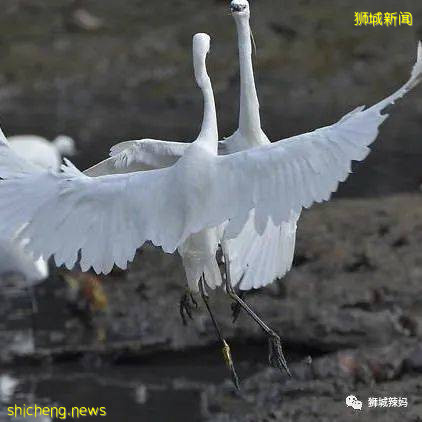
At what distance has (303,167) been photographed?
4766mm

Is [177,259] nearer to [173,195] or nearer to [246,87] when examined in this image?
[246,87]

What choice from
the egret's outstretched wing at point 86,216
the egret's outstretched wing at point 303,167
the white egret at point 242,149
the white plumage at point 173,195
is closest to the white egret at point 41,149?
the white egret at point 242,149

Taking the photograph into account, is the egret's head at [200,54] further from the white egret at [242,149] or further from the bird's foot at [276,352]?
the bird's foot at [276,352]

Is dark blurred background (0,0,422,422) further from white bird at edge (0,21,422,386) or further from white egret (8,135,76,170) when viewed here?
white bird at edge (0,21,422,386)

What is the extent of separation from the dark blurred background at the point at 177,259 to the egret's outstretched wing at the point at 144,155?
4.53ft

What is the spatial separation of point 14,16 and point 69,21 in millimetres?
674

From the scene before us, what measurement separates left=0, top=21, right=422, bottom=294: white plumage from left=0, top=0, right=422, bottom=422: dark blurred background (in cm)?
176

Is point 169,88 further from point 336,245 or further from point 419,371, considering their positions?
point 419,371

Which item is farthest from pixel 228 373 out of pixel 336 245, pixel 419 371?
pixel 336 245

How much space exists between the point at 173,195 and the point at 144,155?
81 cm

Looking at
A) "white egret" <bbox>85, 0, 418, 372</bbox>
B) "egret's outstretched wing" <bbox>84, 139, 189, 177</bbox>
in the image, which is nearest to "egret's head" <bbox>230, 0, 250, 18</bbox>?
"white egret" <bbox>85, 0, 418, 372</bbox>

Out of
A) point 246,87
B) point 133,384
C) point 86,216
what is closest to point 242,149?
point 246,87

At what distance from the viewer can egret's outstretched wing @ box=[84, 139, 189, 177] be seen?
584cm

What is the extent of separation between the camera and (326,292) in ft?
26.7
